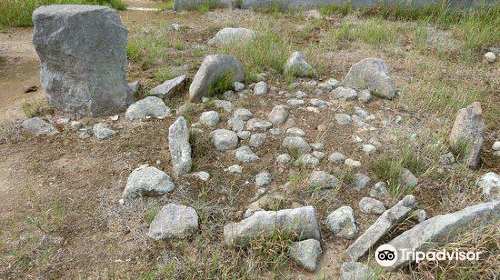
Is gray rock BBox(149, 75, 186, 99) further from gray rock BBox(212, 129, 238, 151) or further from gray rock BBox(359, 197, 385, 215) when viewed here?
Answer: gray rock BBox(359, 197, 385, 215)

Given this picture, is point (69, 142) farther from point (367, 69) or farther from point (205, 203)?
point (367, 69)

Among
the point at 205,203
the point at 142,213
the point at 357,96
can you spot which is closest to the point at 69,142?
the point at 142,213

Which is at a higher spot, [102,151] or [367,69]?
[367,69]

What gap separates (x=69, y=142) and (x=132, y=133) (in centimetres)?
53

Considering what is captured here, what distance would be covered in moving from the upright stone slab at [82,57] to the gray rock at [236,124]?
1079mm

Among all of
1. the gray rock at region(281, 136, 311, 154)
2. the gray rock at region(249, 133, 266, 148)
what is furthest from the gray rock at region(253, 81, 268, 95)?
the gray rock at region(281, 136, 311, 154)

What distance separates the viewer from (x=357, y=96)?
4.17m

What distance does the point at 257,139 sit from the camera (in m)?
3.46

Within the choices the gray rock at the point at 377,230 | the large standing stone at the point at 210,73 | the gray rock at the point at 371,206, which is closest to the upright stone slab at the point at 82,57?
the large standing stone at the point at 210,73

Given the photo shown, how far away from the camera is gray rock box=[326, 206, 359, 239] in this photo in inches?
104

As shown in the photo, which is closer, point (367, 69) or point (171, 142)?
point (171, 142)

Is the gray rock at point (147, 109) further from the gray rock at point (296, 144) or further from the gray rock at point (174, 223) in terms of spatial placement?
the gray rock at point (174, 223)

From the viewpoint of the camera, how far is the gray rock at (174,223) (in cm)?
257

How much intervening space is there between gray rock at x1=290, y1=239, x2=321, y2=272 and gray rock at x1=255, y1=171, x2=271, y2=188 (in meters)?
0.64
